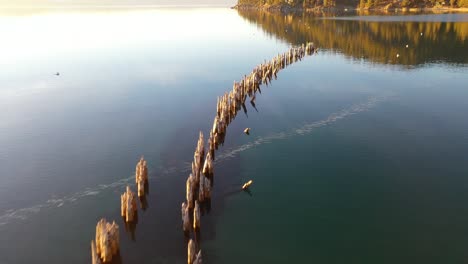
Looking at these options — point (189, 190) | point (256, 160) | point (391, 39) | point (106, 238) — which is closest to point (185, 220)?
point (189, 190)

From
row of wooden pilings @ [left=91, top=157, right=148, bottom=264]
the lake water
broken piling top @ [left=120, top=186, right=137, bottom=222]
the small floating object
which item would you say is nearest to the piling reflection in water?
the lake water

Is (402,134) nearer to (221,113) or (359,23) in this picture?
(221,113)

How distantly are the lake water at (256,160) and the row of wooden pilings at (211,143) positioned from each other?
1.18m

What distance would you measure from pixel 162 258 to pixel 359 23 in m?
161

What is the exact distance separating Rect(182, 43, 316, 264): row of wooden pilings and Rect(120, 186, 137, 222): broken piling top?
4.31 metres

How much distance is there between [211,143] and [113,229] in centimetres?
1843

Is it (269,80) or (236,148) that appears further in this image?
(269,80)

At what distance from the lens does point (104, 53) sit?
363ft

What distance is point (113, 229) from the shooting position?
79.8ft

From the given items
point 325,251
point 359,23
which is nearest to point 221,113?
point 325,251

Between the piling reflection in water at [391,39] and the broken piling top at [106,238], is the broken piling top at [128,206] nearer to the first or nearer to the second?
the broken piling top at [106,238]

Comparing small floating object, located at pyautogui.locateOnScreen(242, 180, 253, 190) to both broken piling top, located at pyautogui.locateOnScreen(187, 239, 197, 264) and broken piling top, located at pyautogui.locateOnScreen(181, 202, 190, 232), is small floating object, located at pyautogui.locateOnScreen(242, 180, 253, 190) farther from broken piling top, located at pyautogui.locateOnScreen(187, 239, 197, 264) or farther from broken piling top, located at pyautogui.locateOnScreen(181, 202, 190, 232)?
broken piling top, located at pyautogui.locateOnScreen(187, 239, 197, 264)

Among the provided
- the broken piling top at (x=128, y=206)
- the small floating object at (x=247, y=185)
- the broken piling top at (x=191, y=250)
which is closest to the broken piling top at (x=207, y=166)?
the small floating object at (x=247, y=185)

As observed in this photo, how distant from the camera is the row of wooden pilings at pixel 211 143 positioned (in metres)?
27.7
